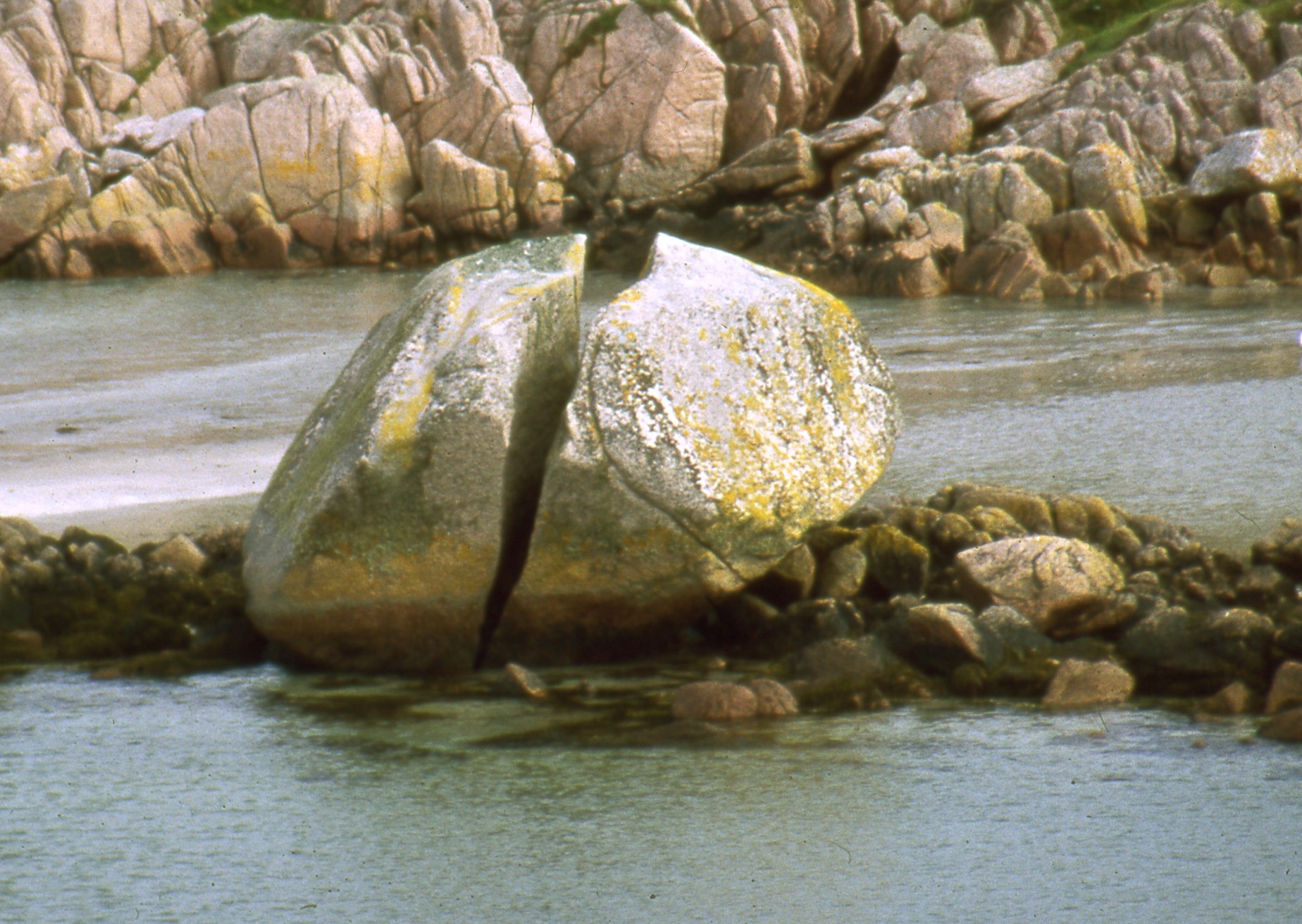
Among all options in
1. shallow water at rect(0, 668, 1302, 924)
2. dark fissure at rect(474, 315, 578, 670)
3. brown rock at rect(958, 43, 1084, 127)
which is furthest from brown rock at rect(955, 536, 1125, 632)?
brown rock at rect(958, 43, 1084, 127)

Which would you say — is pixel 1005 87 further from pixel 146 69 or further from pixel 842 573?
pixel 842 573

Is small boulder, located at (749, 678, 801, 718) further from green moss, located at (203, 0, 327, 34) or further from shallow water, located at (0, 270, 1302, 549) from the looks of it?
green moss, located at (203, 0, 327, 34)

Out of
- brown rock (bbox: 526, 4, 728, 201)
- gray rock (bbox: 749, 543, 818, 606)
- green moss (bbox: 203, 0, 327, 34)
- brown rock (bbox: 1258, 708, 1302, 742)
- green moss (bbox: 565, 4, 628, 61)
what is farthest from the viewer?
green moss (bbox: 203, 0, 327, 34)

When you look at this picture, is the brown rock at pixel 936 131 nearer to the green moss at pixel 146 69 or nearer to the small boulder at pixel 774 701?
the green moss at pixel 146 69

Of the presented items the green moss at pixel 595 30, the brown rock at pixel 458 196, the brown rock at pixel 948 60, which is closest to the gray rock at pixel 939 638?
the brown rock at pixel 458 196

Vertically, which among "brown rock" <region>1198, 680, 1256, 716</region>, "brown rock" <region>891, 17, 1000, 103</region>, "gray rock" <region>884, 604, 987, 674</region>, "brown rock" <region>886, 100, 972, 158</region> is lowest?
"brown rock" <region>1198, 680, 1256, 716</region>

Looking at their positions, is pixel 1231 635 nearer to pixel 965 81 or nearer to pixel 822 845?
pixel 822 845

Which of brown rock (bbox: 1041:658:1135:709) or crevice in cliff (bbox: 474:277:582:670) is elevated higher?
crevice in cliff (bbox: 474:277:582:670)

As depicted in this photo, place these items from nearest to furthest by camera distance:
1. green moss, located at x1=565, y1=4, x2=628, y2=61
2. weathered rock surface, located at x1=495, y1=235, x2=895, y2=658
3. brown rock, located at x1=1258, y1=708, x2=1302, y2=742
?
brown rock, located at x1=1258, y1=708, x2=1302, y2=742
weathered rock surface, located at x1=495, y1=235, x2=895, y2=658
green moss, located at x1=565, y1=4, x2=628, y2=61

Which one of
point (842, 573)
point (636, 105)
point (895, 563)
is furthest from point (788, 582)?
point (636, 105)

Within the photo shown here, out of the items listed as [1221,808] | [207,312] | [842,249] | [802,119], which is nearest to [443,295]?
[1221,808]

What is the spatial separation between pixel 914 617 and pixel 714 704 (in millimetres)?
919

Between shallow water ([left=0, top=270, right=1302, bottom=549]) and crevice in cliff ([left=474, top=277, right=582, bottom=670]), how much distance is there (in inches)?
102

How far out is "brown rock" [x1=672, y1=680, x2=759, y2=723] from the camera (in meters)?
5.74
